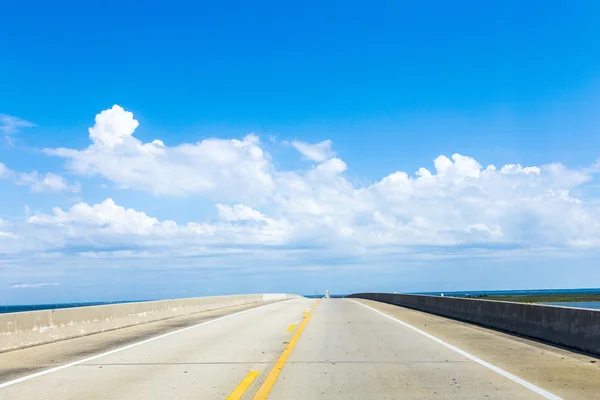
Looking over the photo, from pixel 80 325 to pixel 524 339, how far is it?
1251 centimetres

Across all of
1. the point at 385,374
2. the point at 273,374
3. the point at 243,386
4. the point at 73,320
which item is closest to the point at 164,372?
the point at 273,374

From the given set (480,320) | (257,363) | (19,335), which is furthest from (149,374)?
(480,320)

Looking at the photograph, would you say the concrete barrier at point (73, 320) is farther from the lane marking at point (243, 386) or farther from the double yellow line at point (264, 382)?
the lane marking at point (243, 386)

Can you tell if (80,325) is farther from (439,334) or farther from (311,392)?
(311,392)

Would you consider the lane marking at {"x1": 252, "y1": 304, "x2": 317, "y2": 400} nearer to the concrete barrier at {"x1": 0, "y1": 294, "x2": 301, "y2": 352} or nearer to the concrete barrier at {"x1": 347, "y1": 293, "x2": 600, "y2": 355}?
the concrete barrier at {"x1": 347, "y1": 293, "x2": 600, "y2": 355}

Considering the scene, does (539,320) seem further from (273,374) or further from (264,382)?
(264,382)

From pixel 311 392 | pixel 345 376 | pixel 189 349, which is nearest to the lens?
pixel 311 392

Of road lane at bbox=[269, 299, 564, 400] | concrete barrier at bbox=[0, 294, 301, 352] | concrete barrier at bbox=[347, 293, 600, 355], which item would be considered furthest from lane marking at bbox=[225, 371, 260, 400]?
concrete barrier at bbox=[0, 294, 301, 352]

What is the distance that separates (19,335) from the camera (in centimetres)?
1468

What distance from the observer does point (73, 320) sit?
1788 centimetres

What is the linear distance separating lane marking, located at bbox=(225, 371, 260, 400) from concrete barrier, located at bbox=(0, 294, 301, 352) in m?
7.20

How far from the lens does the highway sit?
8367 mm

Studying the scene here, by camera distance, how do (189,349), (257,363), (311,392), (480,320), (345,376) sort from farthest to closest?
(480,320) < (189,349) < (257,363) < (345,376) < (311,392)

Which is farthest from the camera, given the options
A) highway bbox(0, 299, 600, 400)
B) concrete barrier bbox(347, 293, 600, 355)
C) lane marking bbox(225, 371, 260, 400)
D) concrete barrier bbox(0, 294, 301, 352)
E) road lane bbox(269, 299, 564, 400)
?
concrete barrier bbox(0, 294, 301, 352)
